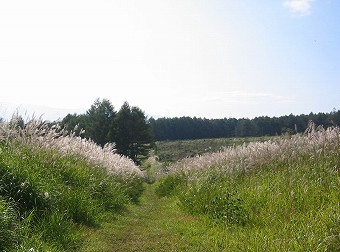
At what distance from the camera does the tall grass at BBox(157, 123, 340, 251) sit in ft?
17.9

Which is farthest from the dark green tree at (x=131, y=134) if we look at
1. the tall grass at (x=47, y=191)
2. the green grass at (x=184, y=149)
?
the tall grass at (x=47, y=191)

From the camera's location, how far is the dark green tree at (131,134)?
190 ft

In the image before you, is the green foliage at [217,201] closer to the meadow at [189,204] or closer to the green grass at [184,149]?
the meadow at [189,204]

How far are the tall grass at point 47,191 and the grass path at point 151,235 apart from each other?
472mm

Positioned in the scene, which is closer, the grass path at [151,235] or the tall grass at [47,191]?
the tall grass at [47,191]

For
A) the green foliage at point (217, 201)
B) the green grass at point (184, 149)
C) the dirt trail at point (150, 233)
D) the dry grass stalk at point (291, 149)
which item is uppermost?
the dry grass stalk at point (291, 149)

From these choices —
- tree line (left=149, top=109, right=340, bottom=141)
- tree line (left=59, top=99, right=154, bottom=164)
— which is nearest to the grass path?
tree line (left=59, top=99, right=154, bottom=164)

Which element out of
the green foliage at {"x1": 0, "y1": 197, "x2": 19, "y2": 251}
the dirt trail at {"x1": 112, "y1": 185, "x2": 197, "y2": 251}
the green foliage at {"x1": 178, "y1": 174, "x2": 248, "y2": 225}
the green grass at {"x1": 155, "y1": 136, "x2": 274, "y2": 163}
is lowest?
the green grass at {"x1": 155, "y1": 136, "x2": 274, "y2": 163}

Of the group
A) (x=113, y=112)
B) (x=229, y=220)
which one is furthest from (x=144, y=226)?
(x=113, y=112)

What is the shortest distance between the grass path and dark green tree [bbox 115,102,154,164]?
156ft

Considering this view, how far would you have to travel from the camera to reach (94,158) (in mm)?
12805

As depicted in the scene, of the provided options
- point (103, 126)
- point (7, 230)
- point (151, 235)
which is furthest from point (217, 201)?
point (103, 126)

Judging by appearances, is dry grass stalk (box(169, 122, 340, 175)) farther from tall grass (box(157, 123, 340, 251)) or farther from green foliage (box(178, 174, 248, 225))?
green foliage (box(178, 174, 248, 225))

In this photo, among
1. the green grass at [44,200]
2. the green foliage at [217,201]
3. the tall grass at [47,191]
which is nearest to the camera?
the green grass at [44,200]
